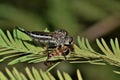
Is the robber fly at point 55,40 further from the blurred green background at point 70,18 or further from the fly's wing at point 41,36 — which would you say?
the blurred green background at point 70,18

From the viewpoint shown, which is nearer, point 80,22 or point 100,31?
point 100,31

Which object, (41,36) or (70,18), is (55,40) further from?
(70,18)

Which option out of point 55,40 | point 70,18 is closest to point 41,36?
point 55,40

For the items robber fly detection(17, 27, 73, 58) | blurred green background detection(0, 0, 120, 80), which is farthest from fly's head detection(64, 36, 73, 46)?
blurred green background detection(0, 0, 120, 80)

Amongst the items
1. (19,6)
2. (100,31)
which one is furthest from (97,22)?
(19,6)

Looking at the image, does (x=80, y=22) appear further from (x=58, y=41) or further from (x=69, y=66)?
(x=58, y=41)
